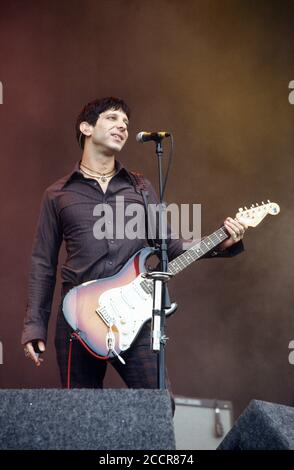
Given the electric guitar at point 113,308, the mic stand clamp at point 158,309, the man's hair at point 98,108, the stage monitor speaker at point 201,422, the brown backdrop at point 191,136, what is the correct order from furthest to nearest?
the brown backdrop at point 191,136 < the stage monitor speaker at point 201,422 < the man's hair at point 98,108 < the electric guitar at point 113,308 < the mic stand clamp at point 158,309

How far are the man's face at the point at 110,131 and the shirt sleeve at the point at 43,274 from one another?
1.13ft

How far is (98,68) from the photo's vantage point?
3832mm

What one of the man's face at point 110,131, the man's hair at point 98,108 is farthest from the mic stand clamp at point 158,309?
the man's hair at point 98,108

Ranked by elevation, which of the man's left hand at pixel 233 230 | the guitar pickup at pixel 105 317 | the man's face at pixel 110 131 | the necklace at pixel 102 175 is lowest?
the guitar pickup at pixel 105 317

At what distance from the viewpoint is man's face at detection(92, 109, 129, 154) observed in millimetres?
2850

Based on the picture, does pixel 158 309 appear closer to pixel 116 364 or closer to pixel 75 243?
pixel 116 364

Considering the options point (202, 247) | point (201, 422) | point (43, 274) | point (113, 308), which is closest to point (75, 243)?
point (43, 274)

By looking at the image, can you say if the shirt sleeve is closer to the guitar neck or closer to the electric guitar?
the electric guitar

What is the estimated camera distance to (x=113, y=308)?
2469 millimetres

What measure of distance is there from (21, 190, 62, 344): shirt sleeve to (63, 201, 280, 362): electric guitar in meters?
0.19

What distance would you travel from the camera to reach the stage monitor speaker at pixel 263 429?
4.75ft

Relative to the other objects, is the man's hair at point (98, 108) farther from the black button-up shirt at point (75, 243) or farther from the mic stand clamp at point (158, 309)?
the mic stand clamp at point (158, 309)

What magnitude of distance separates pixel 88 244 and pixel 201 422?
126 cm
